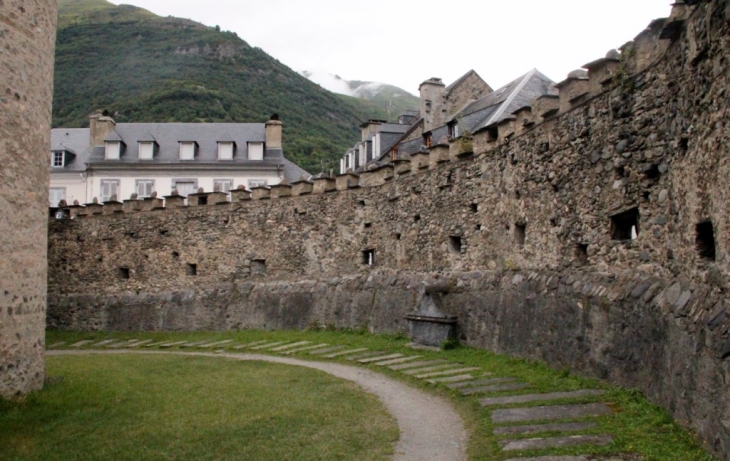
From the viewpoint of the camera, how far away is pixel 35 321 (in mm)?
12438

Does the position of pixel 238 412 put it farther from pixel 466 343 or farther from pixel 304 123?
pixel 304 123

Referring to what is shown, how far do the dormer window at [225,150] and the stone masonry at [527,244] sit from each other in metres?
13.2

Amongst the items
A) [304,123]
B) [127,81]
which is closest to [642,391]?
[304,123]

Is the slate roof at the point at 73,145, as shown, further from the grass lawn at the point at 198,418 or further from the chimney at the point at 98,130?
the grass lawn at the point at 198,418

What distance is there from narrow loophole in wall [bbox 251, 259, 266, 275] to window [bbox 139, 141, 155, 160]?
19.7 metres

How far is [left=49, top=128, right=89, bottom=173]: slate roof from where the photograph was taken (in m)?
40.4

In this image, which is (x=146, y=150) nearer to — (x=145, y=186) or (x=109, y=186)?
(x=145, y=186)

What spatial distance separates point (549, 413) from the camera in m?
8.90

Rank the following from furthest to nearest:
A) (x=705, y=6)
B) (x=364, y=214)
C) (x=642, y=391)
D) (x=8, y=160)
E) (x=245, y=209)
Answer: (x=245, y=209)
(x=364, y=214)
(x=8, y=160)
(x=642, y=391)
(x=705, y=6)

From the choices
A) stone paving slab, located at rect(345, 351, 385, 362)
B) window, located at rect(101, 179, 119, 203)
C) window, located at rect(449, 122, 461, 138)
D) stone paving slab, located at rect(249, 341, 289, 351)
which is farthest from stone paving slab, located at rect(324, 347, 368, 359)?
window, located at rect(101, 179, 119, 203)

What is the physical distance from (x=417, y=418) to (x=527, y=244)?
5.43 metres

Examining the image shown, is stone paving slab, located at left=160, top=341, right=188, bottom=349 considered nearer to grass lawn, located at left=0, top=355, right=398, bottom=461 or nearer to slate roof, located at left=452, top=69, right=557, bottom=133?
grass lawn, located at left=0, top=355, right=398, bottom=461

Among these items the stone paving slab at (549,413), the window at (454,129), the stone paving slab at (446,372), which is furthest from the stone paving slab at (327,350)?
the window at (454,129)

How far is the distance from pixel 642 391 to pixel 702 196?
115 inches
